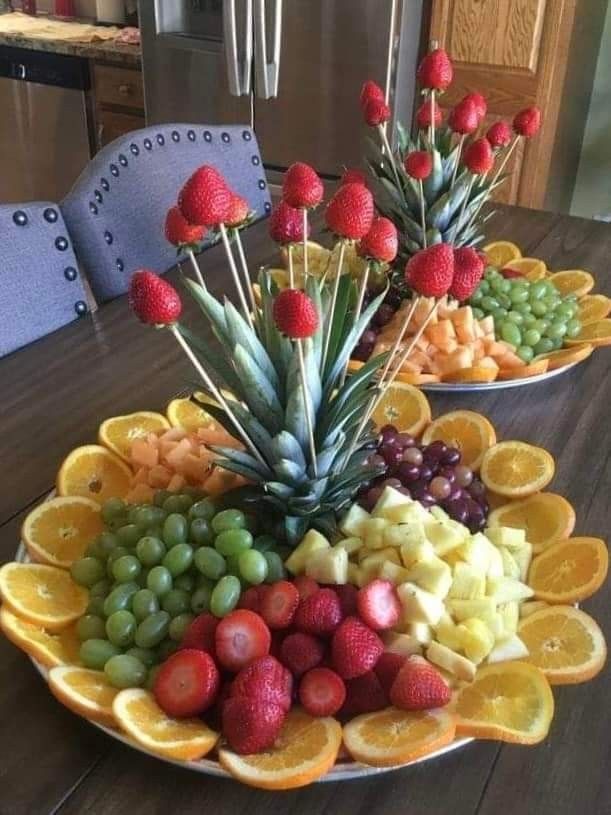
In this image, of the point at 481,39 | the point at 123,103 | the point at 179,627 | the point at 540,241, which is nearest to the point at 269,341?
the point at 179,627

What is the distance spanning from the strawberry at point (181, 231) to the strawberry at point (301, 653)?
0.39 metres

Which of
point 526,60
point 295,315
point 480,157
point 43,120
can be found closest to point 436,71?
point 480,157

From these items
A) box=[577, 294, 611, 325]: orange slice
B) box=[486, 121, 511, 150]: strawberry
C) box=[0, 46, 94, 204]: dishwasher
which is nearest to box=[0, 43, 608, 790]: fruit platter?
box=[577, 294, 611, 325]: orange slice

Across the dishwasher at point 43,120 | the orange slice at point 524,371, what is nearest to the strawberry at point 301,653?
the orange slice at point 524,371

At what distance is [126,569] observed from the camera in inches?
32.7

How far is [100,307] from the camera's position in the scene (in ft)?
5.25

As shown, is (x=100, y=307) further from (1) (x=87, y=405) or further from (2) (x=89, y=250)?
(1) (x=87, y=405)

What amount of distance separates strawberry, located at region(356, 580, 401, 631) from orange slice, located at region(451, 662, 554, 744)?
0.09 metres

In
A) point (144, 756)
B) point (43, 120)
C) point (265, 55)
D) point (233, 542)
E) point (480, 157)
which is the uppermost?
point (480, 157)

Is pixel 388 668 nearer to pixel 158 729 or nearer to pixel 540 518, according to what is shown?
pixel 158 729

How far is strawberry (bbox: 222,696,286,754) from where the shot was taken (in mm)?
689

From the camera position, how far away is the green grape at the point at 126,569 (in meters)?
0.83

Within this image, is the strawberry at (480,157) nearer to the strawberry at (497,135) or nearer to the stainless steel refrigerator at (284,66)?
the strawberry at (497,135)

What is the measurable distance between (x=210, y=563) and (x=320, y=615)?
125 millimetres
